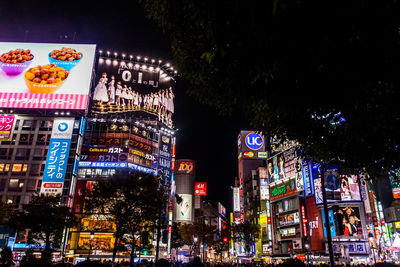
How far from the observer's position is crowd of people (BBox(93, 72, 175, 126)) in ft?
224

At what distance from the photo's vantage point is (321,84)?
6.43 metres

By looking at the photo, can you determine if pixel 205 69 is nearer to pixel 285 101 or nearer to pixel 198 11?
pixel 198 11

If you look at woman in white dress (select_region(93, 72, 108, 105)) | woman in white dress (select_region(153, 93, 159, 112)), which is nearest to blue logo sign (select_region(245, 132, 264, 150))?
woman in white dress (select_region(153, 93, 159, 112))

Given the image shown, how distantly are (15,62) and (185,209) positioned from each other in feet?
271

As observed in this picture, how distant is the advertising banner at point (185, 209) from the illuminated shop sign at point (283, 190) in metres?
55.7

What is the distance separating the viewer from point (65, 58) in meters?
63.4

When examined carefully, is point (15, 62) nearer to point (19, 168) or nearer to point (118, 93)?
point (118, 93)

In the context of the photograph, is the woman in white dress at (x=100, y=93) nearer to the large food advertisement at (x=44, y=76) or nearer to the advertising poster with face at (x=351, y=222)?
the large food advertisement at (x=44, y=76)

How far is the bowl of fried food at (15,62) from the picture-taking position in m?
62.2

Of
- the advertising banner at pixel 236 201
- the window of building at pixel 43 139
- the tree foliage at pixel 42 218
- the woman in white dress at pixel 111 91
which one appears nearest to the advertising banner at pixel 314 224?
the tree foliage at pixel 42 218

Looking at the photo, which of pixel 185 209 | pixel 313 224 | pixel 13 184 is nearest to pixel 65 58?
pixel 13 184

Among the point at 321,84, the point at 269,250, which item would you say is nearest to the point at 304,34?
the point at 321,84

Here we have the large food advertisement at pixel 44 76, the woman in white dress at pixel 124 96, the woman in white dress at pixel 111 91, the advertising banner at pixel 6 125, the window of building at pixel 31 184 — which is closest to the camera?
the advertising banner at pixel 6 125

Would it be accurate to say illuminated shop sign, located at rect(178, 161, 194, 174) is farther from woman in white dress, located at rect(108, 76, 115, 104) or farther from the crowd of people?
woman in white dress, located at rect(108, 76, 115, 104)
